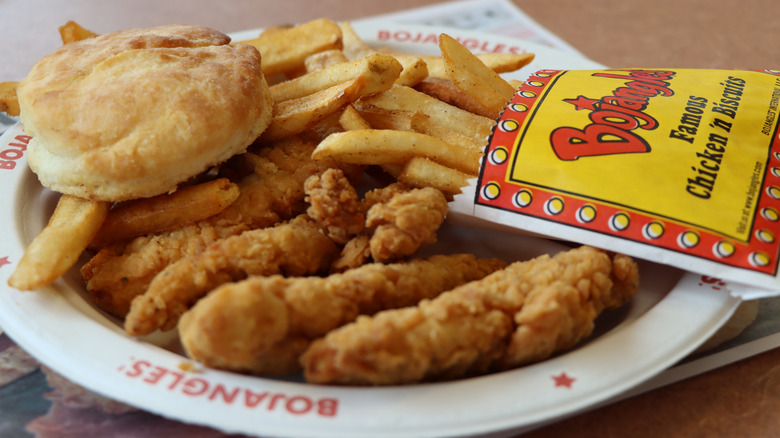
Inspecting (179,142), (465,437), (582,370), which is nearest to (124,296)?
(179,142)

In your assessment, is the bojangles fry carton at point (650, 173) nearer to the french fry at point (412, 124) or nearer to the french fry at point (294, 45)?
the french fry at point (412, 124)

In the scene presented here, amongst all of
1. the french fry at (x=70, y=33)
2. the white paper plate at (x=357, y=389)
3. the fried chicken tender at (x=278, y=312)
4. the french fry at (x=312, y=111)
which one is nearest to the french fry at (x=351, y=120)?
the french fry at (x=312, y=111)

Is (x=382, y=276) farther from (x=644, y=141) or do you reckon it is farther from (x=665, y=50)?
(x=665, y=50)

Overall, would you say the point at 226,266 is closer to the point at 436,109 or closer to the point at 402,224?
the point at 402,224

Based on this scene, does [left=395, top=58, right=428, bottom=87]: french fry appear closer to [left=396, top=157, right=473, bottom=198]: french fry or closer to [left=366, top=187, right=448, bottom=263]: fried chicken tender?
[left=396, top=157, right=473, bottom=198]: french fry

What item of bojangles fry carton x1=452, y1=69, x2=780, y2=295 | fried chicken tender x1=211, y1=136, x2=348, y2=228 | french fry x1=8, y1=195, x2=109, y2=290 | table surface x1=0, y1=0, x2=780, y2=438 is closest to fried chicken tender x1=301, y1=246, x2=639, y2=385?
bojangles fry carton x1=452, y1=69, x2=780, y2=295
